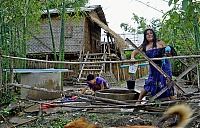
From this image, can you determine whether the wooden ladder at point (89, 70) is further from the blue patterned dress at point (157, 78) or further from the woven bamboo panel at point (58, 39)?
the blue patterned dress at point (157, 78)

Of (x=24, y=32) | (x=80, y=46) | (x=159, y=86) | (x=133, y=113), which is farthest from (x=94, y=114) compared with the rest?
(x=80, y=46)

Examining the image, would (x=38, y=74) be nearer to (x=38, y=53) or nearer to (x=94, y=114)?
(x=94, y=114)

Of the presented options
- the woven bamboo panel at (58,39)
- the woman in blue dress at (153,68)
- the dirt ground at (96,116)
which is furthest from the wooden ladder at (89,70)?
the woman in blue dress at (153,68)

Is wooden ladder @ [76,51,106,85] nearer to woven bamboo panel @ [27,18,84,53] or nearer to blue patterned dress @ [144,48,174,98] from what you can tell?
woven bamboo panel @ [27,18,84,53]

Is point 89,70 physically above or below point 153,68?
below

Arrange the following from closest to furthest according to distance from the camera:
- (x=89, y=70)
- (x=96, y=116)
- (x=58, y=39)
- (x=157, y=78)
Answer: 1. (x=96, y=116)
2. (x=157, y=78)
3. (x=89, y=70)
4. (x=58, y=39)

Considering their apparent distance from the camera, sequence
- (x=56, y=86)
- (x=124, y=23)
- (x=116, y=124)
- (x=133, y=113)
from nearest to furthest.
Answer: (x=116, y=124), (x=133, y=113), (x=56, y=86), (x=124, y=23)

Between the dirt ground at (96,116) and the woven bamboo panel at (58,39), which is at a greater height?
the woven bamboo panel at (58,39)

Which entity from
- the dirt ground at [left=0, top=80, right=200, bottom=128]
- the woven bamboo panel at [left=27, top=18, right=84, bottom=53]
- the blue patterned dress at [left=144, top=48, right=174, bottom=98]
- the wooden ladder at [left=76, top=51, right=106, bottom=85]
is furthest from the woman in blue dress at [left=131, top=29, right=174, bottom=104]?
the woven bamboo panel at [left=27, top=18, right=84, bottom=53]

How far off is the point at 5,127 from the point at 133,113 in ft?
7.46

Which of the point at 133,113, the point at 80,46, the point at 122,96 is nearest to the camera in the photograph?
the point at 133,113

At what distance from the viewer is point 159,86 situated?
472cm

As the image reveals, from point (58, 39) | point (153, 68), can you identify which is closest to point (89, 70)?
point (58, 39)

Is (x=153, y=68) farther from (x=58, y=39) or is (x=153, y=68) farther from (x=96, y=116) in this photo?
(x=58, y=39)
